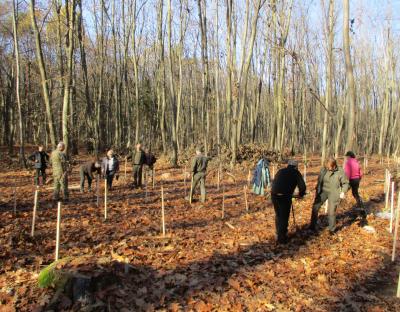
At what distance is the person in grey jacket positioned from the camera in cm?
882

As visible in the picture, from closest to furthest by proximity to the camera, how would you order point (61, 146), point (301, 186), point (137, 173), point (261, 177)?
point (301, 186) → point (61, 146) → point (261, 177) → point (137, 173)

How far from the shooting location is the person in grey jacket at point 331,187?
8820 millimetres

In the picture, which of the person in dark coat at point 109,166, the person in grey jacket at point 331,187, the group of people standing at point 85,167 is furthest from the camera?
the person in dark coat at point 109,166

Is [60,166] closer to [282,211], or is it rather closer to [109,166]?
[109,166]

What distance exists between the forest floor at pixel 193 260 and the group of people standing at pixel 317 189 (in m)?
0.40

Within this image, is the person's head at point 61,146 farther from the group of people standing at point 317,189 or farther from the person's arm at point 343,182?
the person's arm at point 343,182

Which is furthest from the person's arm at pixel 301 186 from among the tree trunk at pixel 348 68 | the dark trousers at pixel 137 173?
the dark trousers at pixel 137 173

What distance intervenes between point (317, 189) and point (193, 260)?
150 inches

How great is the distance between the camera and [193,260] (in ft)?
22.7

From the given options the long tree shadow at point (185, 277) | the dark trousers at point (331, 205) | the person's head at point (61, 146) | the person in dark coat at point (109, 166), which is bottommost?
the long tree shadow at point (185, 277)

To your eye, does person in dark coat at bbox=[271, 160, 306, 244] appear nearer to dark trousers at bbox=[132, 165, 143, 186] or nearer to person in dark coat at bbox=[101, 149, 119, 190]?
person in dark coat at bbox=[101, 149, 119, 190]

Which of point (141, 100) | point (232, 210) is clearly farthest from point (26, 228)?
point (141, 100)

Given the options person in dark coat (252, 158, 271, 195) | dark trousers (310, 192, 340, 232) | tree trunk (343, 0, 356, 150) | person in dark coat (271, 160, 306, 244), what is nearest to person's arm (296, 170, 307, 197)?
person in dark coat (271, 160, 306, 244)

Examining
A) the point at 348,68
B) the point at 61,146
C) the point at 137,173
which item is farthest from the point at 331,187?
the point at 137,173
